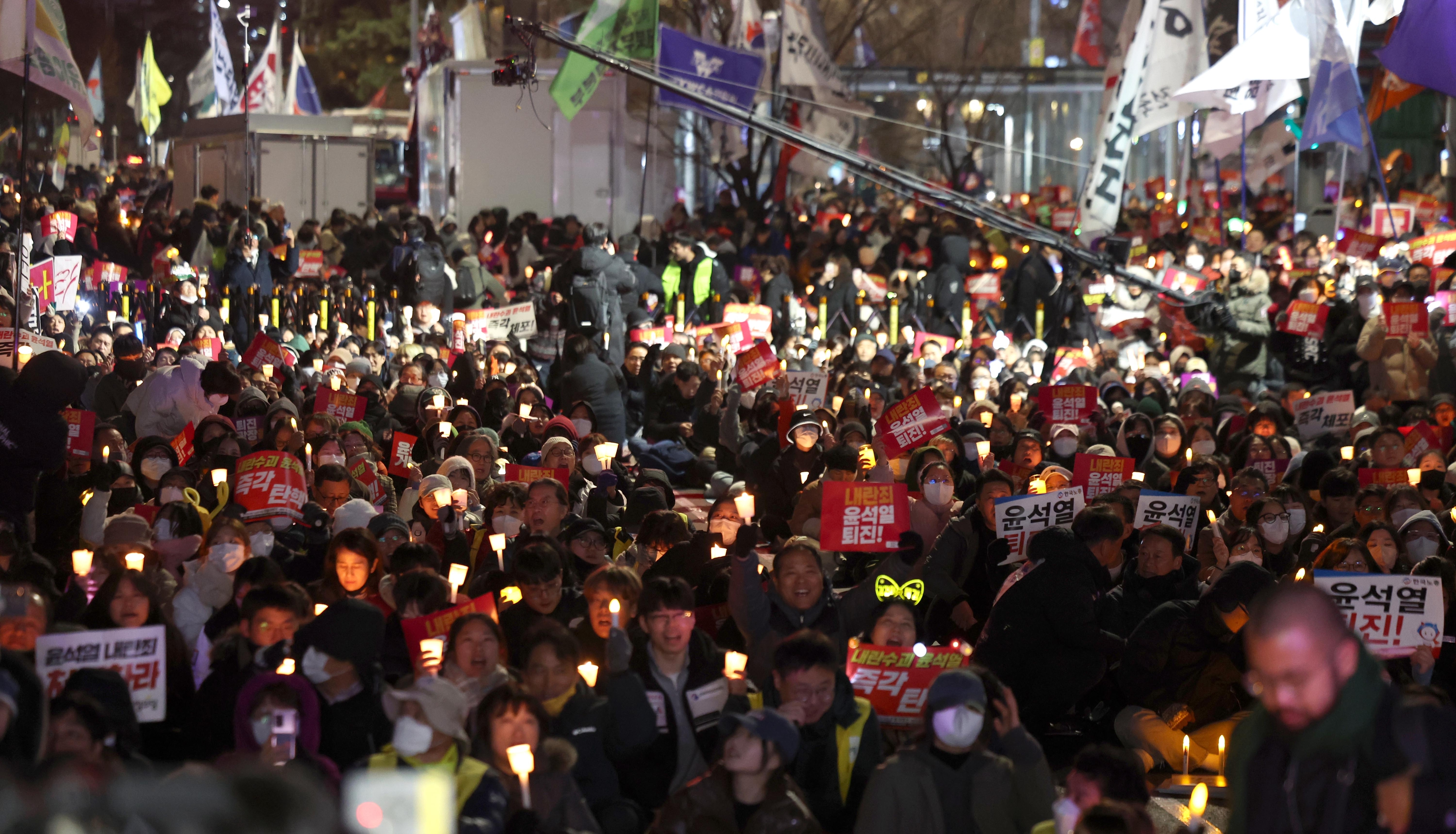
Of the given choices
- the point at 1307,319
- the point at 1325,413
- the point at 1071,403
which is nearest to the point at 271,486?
the point at 1071,403

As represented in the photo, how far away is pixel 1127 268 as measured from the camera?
60.7 ft

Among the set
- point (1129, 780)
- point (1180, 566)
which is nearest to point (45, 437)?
point (1180, 566)

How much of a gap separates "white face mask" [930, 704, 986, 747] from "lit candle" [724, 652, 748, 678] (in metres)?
0.98

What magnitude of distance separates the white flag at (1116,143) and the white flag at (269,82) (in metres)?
21.6

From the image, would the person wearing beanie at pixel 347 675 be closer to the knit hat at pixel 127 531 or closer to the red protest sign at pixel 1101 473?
the knit hat at pixel 127 531

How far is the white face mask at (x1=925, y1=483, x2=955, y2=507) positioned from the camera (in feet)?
32.3

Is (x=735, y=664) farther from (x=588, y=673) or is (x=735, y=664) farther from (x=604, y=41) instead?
(x=604, y=41)

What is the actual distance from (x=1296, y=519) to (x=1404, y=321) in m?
6.47

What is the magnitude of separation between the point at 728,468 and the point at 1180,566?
634 centimetres

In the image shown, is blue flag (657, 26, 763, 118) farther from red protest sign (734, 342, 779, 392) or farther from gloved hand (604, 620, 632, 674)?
gloved hand (604, 620, 632, 674)

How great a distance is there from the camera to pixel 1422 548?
8.79 metres

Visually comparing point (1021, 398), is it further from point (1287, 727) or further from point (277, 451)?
point (1287, 727)

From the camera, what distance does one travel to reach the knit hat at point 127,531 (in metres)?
8.32

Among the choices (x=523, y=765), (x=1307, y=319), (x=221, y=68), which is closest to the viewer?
(x=523, y=765)
